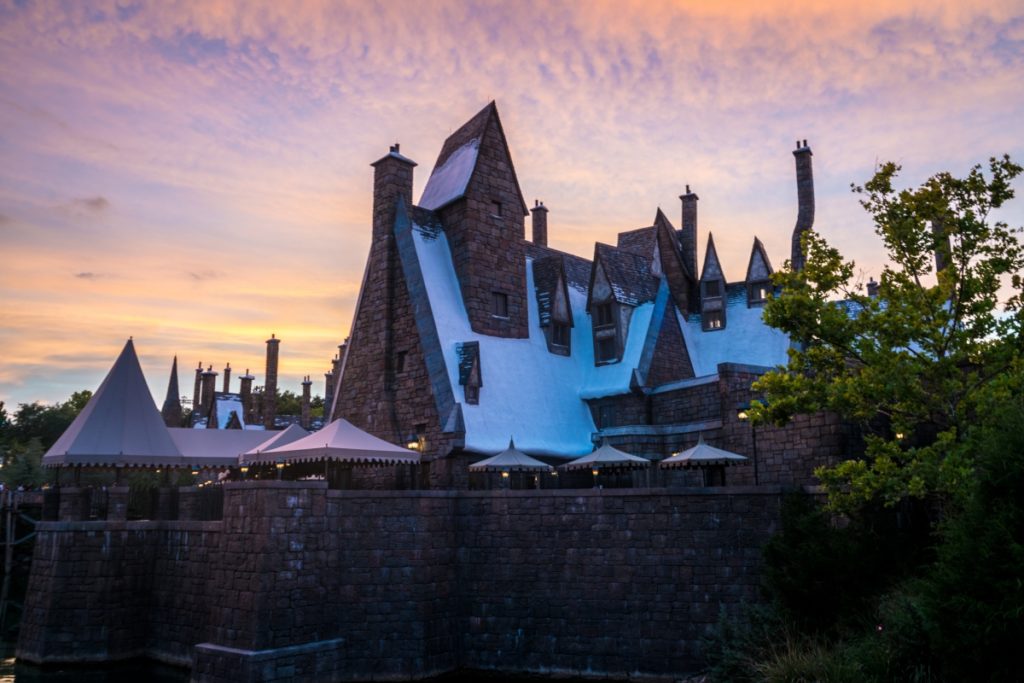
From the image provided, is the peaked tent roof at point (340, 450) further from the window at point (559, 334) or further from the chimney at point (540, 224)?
the chimney at point (540, 224)

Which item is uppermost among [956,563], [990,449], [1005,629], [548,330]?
[548,330]

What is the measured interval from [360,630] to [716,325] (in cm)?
2023

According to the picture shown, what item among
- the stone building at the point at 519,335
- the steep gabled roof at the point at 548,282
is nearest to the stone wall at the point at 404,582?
the stone building at the point at 519,335

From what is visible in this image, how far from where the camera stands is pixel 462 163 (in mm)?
32406

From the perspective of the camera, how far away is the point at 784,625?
17.7m

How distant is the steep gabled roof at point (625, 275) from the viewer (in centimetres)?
3341

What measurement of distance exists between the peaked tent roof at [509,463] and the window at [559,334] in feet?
26.6

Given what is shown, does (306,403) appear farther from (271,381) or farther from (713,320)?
(713,320)

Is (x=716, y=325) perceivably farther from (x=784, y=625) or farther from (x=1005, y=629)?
(x=1005, y=629)

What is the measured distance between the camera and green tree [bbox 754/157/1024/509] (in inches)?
664

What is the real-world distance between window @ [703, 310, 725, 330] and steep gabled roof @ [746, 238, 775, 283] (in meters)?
1.98

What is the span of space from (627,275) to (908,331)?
57.5ft

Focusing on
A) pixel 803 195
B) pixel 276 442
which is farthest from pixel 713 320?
pixel 276 442

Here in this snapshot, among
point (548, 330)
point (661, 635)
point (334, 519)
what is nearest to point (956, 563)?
point (661, 635)
